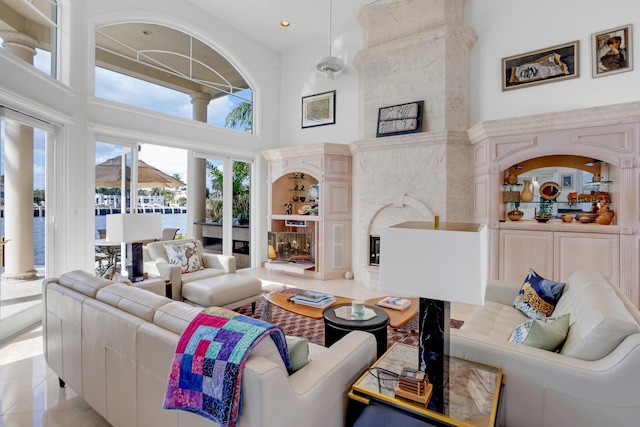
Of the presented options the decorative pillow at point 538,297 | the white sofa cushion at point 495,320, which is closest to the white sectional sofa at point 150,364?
the white sofa cushion at point 495,320

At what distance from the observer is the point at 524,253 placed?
13.2 ft

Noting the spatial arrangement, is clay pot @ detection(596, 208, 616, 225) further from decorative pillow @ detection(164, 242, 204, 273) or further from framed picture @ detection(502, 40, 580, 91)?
decorative pillow @ detection(164, 242, 204, 273)

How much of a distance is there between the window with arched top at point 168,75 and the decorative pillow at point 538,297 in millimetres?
5342

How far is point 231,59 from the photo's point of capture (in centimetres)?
598

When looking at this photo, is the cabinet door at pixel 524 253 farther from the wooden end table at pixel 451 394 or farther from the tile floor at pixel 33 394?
the tile floor at pixel 33 394

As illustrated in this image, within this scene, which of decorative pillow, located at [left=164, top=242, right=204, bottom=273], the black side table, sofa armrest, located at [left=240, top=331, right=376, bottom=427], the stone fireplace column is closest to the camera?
sofa armrest, located at [left=240, top=331, right=376, bottom=427]

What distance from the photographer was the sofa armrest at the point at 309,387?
1.09 metres

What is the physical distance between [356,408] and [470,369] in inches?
23.1

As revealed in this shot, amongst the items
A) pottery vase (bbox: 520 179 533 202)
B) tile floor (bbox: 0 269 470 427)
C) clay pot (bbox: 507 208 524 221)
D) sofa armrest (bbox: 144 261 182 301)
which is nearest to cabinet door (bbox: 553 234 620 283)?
clay pot (bbox: 507 208 524 221)

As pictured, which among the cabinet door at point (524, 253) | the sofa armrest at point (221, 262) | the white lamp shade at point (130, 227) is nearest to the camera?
the white lamp shade at point (130, 227)

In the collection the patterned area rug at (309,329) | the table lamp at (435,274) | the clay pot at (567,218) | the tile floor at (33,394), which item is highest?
the clay pot at (567,218)

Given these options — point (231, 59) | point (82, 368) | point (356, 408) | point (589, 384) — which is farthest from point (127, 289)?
point (231, 59)

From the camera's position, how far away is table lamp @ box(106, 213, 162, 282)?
3.22m

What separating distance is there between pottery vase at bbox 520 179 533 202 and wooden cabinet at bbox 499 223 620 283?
1.53ft
